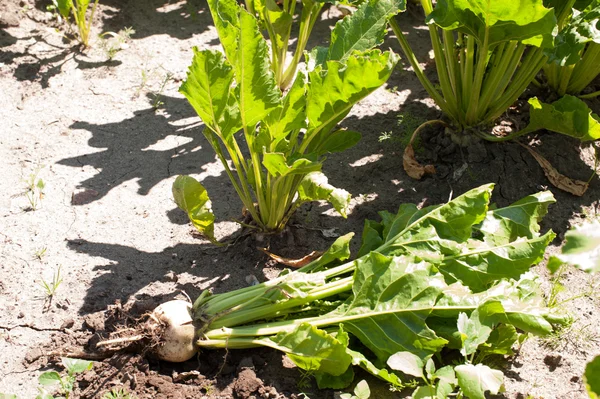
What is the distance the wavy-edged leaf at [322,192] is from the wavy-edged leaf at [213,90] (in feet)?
1.29

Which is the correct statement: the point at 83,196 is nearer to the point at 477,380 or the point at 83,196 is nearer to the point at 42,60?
the point at 42,60

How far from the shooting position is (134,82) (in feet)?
15.2

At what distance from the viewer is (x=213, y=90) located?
112 inches

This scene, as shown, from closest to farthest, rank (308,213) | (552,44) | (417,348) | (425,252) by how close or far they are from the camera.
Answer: (417,348)
(425,252)
(552,44)
(308,213)

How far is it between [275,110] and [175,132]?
1.51m

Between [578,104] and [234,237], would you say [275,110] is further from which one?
[578,104]

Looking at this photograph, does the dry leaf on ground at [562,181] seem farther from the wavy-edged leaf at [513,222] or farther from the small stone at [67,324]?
the small stone at [67,324]

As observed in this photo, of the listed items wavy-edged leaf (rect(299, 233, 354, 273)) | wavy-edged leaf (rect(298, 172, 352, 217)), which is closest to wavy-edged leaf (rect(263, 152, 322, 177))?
wavy-edged leaf (rect(298, 172, 352, 217))

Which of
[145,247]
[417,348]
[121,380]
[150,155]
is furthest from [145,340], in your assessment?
[150,155]

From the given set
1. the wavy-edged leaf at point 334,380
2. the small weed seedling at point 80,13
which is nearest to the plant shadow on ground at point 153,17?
the small weed seedling at point 80,13

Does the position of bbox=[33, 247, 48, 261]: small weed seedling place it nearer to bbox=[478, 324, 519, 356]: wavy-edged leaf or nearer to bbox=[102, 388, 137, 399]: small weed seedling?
bbox=[102, 388, 137, 399]: small weed seedling

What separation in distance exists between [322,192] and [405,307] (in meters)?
0.63

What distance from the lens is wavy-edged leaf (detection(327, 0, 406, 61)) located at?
120 inches

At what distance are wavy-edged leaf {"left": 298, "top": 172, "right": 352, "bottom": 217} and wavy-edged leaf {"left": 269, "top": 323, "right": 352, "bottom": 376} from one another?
1.89 ft
